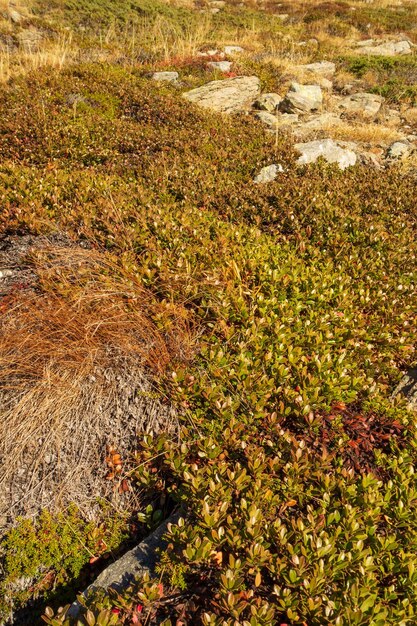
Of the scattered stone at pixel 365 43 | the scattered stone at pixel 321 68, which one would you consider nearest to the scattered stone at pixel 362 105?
the scattered stone at pixel 321 68

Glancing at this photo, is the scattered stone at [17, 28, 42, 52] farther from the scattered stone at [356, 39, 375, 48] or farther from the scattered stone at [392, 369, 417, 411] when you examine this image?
the scattered stone at [392, 369, 417, 411]

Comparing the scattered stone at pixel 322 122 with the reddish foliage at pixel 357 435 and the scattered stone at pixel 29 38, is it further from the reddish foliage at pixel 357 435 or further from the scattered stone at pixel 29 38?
the scattered stone at pixel 29 38

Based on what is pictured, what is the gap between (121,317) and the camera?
3.98m

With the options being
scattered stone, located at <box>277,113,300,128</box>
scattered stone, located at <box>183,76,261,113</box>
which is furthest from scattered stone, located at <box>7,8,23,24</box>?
scattered stone, located at <box>277,113,300,128</box>

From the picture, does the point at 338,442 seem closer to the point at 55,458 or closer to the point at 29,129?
the point at 55,458

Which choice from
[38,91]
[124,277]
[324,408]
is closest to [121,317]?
[124,277]

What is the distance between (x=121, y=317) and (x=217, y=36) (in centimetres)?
2375

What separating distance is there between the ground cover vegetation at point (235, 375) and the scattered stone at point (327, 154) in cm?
150

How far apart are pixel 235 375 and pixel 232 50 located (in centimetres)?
1878

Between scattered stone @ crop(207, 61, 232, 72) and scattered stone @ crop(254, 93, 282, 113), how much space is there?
2631 mm

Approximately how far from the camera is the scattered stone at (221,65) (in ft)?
49.9

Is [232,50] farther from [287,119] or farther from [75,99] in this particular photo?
[75,99]

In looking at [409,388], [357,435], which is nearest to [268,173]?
[409,388]

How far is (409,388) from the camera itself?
3.90 metres
